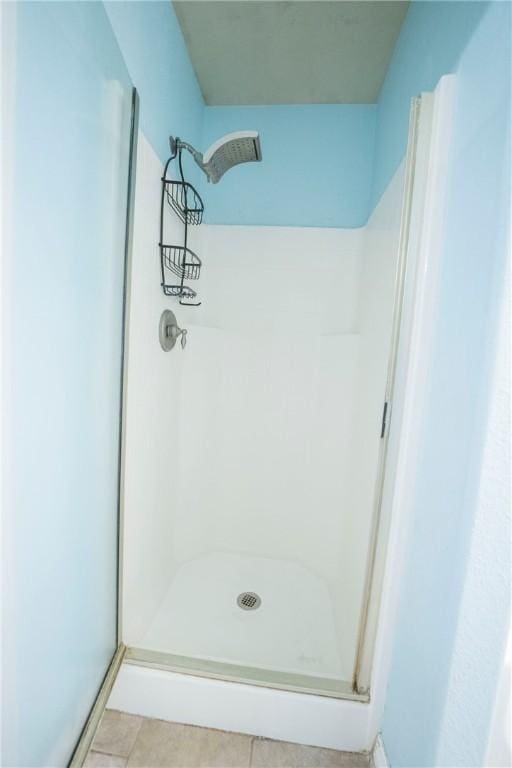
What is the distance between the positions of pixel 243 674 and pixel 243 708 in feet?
0.27

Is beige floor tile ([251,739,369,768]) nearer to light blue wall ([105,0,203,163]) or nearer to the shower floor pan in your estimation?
the shower floor pan

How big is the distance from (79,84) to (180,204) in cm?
61

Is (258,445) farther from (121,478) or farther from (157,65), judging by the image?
(157,65)

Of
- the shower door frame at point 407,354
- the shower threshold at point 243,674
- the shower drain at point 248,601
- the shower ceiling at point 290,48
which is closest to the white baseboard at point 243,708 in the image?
the shower threshold at point 243,674

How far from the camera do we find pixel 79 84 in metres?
0.66

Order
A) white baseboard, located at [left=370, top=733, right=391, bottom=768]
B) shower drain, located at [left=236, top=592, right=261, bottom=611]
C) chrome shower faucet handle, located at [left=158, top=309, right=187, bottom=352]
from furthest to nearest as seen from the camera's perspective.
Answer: shower drain, located at [left=236, top=592, right=261, bottom=611] < chrome shower faucet handle, located at [left=158, top=309, right=187, bottom=352] < white baseboard, located at [left=370, top=733, right=391, bottom=768]

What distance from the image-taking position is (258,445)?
66.4 inches

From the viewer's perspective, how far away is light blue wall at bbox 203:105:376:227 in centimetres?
152

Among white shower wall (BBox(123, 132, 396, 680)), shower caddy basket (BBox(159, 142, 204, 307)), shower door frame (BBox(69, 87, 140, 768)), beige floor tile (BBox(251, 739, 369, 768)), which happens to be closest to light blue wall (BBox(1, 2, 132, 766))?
shower door frame (BBox(69, 87, 140, 768))

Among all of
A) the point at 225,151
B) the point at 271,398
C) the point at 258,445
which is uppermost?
the point at 225,151

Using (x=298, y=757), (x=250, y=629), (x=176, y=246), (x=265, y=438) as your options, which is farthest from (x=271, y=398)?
(x=298, y=757)

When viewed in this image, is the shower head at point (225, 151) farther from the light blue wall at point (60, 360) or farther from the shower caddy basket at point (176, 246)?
the light blue wall at point (60, 360)

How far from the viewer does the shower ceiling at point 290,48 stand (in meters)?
1.09

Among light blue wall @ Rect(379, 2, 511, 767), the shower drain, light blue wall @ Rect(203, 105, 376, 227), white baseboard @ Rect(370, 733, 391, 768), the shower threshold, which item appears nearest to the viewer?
light blue wall @ Rect(379, 2, 511, 767)
